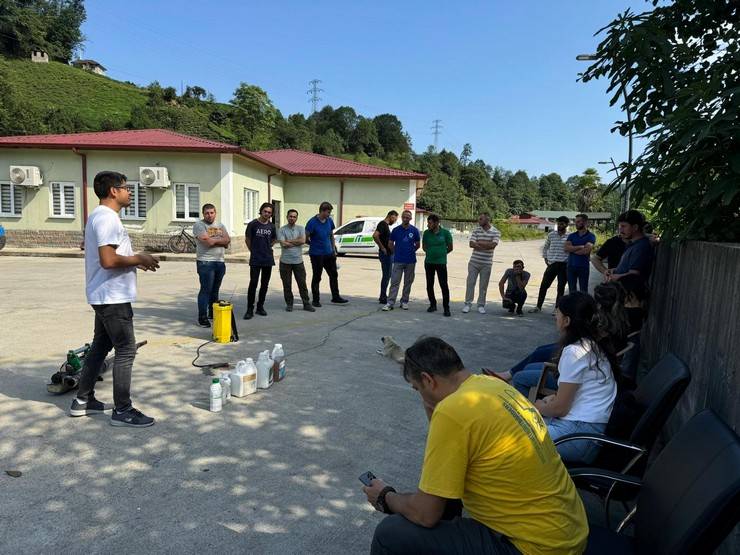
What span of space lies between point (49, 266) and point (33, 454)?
13.6 metres

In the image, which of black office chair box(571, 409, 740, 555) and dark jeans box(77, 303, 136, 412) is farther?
dark jeans box(77, 303, 136, 412)

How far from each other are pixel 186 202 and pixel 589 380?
19294mm

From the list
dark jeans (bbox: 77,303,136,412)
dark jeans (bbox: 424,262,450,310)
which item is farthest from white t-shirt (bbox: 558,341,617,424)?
dark jeans (bbox: 424,262,450,310)

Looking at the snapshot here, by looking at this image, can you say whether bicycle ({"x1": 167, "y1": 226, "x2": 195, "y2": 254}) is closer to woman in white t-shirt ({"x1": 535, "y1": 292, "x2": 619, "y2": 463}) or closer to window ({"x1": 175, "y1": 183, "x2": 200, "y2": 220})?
window ({"x1": 175, "y1": 183, "x2": 200, "y2": 220})

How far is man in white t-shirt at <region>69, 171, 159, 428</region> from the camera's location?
13.0ft

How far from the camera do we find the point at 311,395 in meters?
4.99

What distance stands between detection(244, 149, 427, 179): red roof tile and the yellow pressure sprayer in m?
17.2

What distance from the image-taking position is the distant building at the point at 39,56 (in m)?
77.1

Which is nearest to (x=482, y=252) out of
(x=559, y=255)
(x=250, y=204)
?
(x=559, y=255)

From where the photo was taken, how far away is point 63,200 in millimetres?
20391

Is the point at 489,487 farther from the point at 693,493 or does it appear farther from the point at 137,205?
the point at 137,205

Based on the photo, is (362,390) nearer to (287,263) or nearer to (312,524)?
(312,524)

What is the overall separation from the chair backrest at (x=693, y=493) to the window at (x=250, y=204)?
20.7 meters

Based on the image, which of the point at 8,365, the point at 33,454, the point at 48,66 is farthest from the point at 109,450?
the point at 48,66
